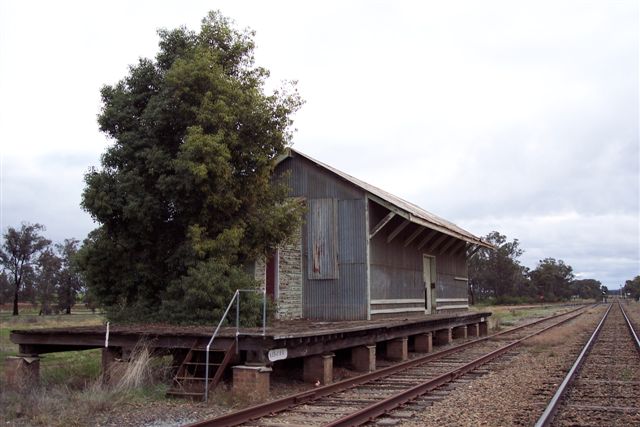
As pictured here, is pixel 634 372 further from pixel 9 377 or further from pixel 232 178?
pixel 9 377

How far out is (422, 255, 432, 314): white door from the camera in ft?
76.5

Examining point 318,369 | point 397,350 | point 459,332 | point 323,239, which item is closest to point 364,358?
point 318,369

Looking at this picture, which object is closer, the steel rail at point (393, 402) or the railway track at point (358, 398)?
the steel rail at point (393, 402)

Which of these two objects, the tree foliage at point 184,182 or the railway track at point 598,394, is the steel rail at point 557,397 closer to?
the railway track at point 598,394

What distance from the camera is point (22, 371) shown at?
37.2ft

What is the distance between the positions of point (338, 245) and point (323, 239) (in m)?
0.51

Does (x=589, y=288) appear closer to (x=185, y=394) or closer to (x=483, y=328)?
(x=483, y=328)

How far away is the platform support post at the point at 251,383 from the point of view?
9.59 metres

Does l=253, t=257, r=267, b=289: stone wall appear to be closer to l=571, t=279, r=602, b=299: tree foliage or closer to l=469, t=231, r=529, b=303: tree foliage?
l=469, t=231, r=529, b=303: tree foliage

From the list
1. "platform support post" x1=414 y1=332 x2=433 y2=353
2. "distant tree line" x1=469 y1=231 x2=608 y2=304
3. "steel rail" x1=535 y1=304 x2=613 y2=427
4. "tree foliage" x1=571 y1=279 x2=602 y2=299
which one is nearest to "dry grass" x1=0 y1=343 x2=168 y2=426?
"steel rail" x1=535 y1=304 x2=613 y2=427

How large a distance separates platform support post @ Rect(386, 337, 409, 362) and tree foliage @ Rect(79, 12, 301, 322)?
413cm

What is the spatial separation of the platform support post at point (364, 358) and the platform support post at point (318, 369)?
1.97 metres

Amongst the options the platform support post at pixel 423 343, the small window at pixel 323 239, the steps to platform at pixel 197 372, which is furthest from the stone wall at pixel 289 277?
the steps to platform at pixel 197 372

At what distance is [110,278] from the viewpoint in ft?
48.2
